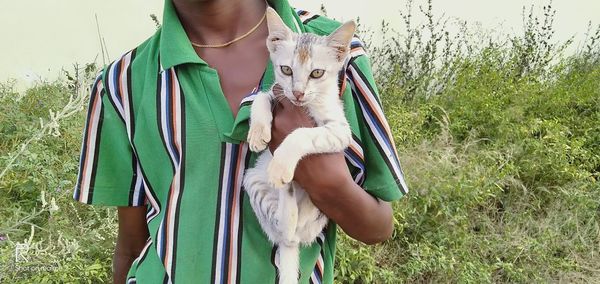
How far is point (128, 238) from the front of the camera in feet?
4.40

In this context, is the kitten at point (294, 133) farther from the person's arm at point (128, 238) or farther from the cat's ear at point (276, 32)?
the person's arm at point (128, 238)

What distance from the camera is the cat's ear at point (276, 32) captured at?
1180 mm

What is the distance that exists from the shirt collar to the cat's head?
0.06 meters

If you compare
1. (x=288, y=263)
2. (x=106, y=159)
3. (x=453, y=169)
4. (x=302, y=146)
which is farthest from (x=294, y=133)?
(x=453, y=169)

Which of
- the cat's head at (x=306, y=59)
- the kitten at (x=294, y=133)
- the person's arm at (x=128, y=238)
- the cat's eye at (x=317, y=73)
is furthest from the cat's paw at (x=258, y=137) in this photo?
the person's arm at (x=128, y=238)

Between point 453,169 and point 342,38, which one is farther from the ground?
point 342,38

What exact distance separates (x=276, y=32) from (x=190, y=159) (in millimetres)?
312

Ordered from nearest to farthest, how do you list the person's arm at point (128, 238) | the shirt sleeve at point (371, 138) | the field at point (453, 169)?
1. the shirt sleeve at point (371, 138)
2. the person's arm at point (128, 238)
3. the field at point (453, 169)

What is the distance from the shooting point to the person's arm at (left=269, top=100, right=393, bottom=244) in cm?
110

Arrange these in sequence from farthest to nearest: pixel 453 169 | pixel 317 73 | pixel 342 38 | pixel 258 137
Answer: pixel 453 169 < pixel 317 73 < pixel 342 38 < pixel 258 137

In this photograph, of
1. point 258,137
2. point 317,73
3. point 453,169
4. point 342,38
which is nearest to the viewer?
point 258,137

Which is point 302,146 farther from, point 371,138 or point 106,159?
point 106,159

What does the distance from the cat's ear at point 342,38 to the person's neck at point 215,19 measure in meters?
0.19

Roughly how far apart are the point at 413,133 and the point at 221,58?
2.37m
